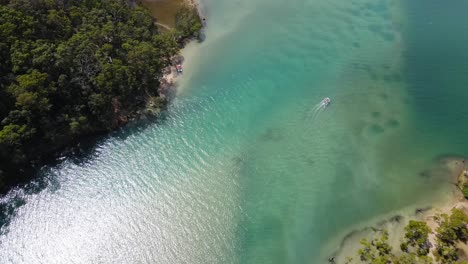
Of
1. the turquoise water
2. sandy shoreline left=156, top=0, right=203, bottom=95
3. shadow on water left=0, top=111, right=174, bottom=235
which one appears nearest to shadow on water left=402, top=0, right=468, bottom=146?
the turquoise water

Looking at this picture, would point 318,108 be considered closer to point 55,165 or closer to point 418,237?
point 418,237

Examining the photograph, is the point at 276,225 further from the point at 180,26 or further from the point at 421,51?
the point at 421,51

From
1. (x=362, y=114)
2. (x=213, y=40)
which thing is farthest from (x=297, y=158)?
(x=213, y=40)

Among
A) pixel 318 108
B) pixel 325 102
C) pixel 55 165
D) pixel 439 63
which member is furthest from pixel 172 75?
pixel 439 63

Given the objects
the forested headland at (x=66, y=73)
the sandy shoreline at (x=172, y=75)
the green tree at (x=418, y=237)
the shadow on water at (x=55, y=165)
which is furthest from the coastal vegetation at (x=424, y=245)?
the sandy shoreline at (x=172, y=75)

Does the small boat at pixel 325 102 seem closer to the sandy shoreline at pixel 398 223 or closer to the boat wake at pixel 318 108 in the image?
the boat wake at pixel 318 108

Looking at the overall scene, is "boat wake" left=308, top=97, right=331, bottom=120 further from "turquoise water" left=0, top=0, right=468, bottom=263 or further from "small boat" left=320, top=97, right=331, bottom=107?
"turquoise water" left=0, top=0, right=468, bottom=263

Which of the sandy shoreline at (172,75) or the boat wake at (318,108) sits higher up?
the sandy shoreline at (172,75)
